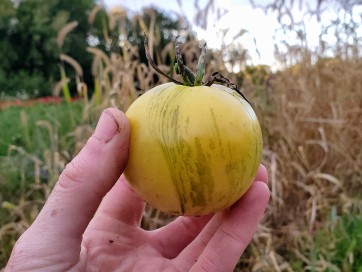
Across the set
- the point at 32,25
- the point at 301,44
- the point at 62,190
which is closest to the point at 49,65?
the point at 32,25

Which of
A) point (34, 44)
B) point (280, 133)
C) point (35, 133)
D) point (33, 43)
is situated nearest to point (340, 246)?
point (280, 133)

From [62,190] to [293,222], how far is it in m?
1.70

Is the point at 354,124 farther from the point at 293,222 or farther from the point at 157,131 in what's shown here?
the point at 157,131

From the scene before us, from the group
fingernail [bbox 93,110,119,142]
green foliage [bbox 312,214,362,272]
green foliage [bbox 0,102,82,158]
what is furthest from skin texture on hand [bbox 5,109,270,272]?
green foliage [bbox 0,102,82,158]

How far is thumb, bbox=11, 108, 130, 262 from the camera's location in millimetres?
1200

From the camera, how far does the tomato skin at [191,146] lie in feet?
3.65

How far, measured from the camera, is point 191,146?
1.11 metres

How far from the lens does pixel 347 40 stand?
3584mm

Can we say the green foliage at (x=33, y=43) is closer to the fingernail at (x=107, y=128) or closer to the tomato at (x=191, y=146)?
the fingernail at (x=107, y=128)

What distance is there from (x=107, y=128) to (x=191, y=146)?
226 mm

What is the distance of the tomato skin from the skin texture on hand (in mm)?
72

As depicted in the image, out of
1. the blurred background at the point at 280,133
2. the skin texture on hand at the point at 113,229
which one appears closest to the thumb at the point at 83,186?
the skin texture on hand at the point at 113,229

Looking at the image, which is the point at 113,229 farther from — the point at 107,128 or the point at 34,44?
the point at 34,44

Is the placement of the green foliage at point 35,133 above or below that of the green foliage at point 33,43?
below
